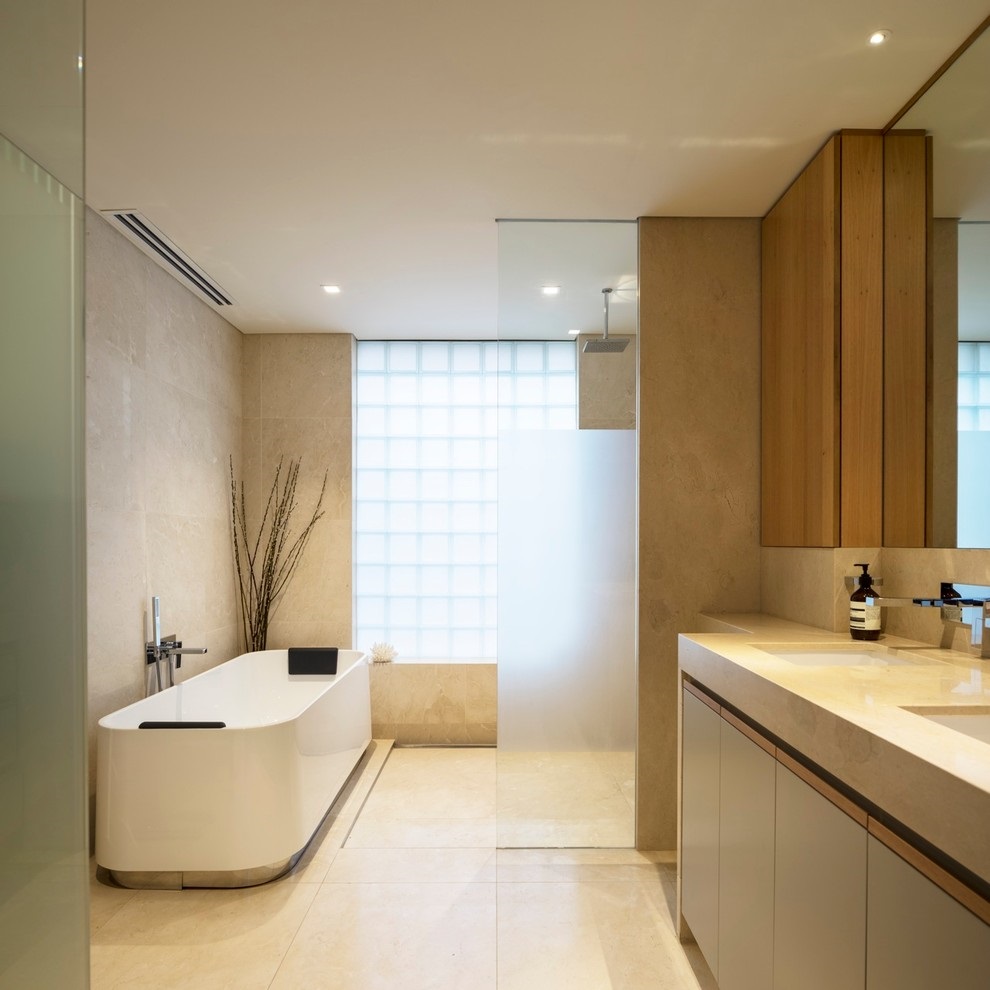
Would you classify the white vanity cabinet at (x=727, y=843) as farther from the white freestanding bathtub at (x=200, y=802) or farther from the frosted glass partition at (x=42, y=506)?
the white freestanding bathtub at (x=200, y=802)

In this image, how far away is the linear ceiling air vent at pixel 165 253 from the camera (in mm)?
3131

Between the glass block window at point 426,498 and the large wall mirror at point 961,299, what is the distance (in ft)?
10.1

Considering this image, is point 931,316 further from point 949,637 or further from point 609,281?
point 609,281

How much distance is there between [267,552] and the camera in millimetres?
4848

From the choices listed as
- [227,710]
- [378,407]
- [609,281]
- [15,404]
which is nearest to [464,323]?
[378,407]

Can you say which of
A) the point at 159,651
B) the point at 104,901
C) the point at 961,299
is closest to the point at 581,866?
the point at 104,901

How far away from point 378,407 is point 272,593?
4.40 feet

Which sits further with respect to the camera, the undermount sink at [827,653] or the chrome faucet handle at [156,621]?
the chrome faucet handle at [156,621]

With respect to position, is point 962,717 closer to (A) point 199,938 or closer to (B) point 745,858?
(B) point 745,858

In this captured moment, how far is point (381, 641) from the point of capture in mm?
4992

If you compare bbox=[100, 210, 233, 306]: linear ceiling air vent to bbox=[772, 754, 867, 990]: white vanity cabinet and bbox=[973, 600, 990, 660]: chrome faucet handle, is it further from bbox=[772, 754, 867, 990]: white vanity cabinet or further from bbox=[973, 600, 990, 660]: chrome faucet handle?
bbox=[973, 600, 990, 660]: chrome faucet handle

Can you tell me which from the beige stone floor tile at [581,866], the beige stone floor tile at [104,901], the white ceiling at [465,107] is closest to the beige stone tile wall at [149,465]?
the white ceiling at [465,107]

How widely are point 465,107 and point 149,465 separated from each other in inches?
87.8

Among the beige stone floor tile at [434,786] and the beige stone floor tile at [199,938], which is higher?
the beige stone floor tile at [199,938]
